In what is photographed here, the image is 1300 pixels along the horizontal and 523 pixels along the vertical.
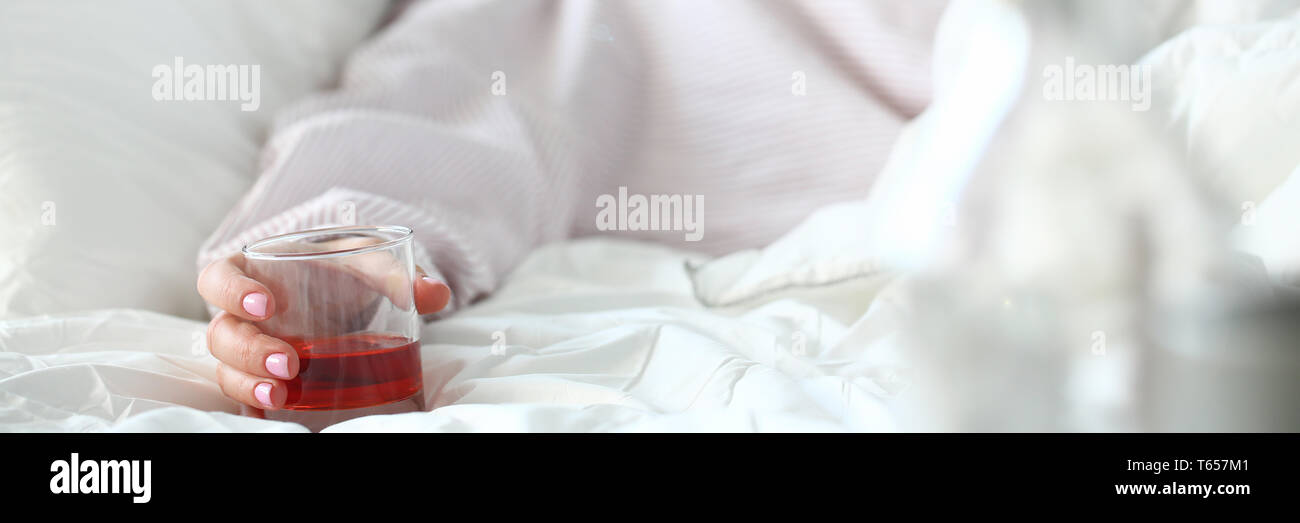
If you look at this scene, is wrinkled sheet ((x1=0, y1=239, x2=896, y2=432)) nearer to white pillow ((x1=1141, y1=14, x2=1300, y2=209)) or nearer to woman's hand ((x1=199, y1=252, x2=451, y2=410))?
woman's hand ((x1=199, y1=252, x2=451, y2=410))

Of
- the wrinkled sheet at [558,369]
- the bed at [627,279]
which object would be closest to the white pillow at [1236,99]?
the bed at [627,279]

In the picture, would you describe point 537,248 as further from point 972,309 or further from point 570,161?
point 972,309

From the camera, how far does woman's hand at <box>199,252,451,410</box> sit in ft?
1.51

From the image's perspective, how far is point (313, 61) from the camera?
909mm

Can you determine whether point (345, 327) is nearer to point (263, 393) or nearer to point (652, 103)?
point (263, 393)

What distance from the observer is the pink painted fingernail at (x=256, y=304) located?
0.47 metres

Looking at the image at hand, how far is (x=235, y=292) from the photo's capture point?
48cm

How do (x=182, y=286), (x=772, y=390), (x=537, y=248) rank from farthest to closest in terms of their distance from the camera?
(x=537, y=248), (x=182, y=286), (x=772, y=390)

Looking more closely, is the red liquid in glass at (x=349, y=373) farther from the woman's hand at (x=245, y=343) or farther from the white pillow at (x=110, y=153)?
the white pillow at (x=110, y=153)

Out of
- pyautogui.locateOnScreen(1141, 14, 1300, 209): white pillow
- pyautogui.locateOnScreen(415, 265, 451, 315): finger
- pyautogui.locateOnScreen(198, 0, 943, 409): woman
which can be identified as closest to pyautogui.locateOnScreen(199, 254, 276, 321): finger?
pyautogui.locateOnScreen(415, 265, 451, 315): finger

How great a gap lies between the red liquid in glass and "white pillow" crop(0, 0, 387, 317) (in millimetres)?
250
